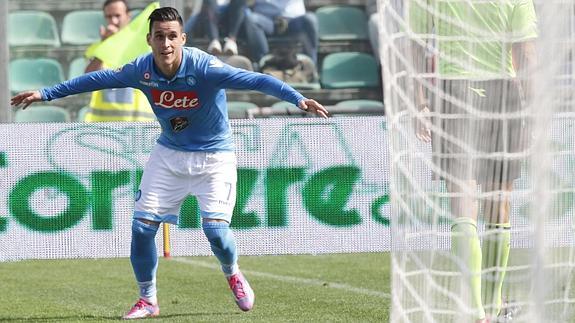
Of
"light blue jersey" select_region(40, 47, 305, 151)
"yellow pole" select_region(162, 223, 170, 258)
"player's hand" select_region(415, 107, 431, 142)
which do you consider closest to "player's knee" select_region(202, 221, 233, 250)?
"light blue jersey" select_region(40, 47, 305, 151)

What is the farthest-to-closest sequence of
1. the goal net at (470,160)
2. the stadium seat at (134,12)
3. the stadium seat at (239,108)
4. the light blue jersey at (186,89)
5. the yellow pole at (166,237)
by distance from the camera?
the stadium seat at (239,108), the stadium seat at (134,12), the yellow pole at (166,237), the light blue jersey at (186,89), the goal net at (470,160)

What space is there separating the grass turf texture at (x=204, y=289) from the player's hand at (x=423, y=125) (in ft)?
6.67

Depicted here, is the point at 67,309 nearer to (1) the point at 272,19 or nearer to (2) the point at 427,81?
(2) the point at 427,81

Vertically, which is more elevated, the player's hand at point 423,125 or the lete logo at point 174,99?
the player's hand at point 423,125

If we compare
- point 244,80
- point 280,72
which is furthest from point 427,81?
point 280,72

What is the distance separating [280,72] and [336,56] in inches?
26.2

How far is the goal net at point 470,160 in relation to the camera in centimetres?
471

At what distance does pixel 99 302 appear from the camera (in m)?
8.01

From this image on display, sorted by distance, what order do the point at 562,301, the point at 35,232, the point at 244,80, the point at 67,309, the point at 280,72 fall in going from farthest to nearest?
the point at 280,72
the point at 35,232
the point at 67,309
the point at 244,80
the point at 562,301

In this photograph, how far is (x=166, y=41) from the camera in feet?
23.1

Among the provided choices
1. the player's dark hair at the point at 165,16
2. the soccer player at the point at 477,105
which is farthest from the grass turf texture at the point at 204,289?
the soccer player at the point at 477,105

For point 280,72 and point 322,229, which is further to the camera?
point 280,72

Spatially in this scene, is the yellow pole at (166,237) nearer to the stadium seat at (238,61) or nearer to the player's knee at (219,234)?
the player's knee at (219,234)

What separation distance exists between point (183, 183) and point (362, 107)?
552cm
